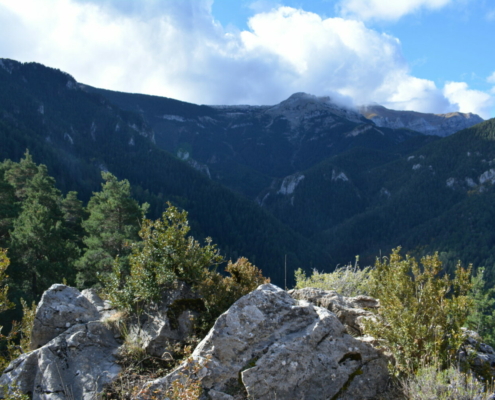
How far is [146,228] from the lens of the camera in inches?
333

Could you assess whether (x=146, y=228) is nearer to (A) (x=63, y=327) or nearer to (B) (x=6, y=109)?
(A) (x=63, y=327)

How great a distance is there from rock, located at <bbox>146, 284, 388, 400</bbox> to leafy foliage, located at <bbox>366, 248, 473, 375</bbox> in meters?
0.53

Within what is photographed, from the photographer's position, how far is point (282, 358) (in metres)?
5.88

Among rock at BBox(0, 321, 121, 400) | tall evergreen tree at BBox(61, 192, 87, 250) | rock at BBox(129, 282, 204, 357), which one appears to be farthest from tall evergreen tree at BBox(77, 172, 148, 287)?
rock at BBox(0, 321, 121, 400)

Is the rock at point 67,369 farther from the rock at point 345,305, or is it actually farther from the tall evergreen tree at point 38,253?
the tall evergreen tree at point 38,253

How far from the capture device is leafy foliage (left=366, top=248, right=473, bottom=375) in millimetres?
5777

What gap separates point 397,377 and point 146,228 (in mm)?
6212

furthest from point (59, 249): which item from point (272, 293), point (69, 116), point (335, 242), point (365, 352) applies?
point (69, 116)

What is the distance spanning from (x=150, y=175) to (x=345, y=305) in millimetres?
173525

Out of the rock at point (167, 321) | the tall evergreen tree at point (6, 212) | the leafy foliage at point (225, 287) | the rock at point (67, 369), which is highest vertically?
the tall evergreen tree at point (6, 212)

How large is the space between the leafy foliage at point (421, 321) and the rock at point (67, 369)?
16.9 feet

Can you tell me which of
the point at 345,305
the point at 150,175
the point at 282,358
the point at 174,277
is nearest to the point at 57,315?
the point at 174,277

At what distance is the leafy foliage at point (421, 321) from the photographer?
5.78 m

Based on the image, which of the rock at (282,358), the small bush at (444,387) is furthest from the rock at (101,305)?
the small bush at (444,387)
